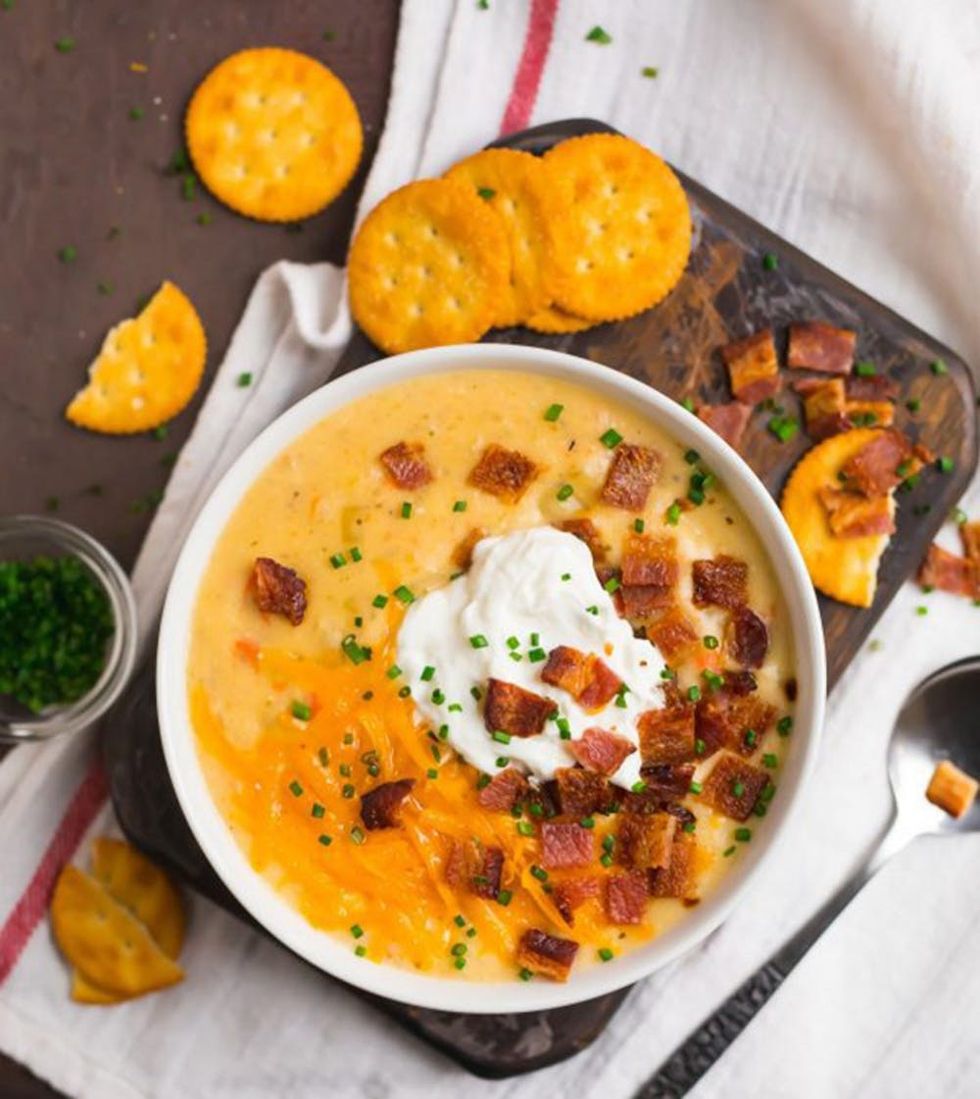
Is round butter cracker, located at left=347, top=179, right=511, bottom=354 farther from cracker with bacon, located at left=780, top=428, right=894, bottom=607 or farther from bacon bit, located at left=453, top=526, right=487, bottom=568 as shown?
cracker with bacon, located at left=780, top=428, right=894, bottom=607

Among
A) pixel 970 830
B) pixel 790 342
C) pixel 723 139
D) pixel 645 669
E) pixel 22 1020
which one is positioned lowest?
pixel 22 1020

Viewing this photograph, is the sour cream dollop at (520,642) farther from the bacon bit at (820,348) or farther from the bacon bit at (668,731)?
the bacon bit at (820,348)

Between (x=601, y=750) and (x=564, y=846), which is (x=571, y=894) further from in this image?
(x=601, y=750)

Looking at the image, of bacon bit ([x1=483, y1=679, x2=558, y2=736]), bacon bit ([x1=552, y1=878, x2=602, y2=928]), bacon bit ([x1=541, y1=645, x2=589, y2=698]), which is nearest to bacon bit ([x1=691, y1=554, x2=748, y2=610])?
bacon bit ([x1=541, y1=645, x2=589, y2=698])

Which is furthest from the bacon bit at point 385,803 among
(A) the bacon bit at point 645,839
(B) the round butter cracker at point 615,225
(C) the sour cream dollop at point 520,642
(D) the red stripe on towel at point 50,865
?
(B) the round butter cracker at point 615,225

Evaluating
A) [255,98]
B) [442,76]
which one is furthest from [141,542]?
[442,76]

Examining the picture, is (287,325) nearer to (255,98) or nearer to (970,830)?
(255,98)
